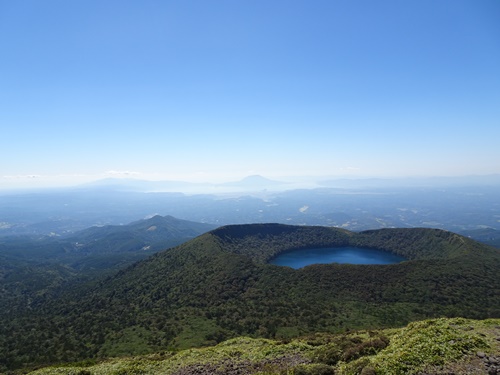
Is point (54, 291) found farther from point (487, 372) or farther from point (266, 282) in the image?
point (487, 372)

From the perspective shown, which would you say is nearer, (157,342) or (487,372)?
(487,372)

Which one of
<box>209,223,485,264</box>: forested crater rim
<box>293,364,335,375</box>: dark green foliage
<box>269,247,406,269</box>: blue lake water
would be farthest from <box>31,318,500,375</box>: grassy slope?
<box>269,247,406,269</box>: blue lake water

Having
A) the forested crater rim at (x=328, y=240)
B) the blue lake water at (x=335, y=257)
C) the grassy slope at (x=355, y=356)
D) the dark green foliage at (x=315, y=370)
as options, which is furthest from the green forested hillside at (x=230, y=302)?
the dark green foliage at (x=315, y=370)

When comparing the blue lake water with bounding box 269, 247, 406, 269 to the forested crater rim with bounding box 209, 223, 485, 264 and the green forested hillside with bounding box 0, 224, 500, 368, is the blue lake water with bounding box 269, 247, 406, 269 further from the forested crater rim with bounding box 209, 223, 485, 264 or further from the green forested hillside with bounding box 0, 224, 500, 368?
the green forested hillside with bounding box 0, 224, 500, 368

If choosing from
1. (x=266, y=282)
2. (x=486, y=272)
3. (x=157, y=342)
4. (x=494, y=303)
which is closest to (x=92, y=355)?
(x=157, y=342)

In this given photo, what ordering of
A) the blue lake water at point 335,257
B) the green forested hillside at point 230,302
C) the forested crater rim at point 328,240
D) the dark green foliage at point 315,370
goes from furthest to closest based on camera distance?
the blue lake water at point 335,257 → the forested crater rim at point 328,240 → the green forested hillside at point 230,302 → the dark green foliage at point 315,370

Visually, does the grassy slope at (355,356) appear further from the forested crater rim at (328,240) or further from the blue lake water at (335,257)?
the blue lake water at (335,257)
